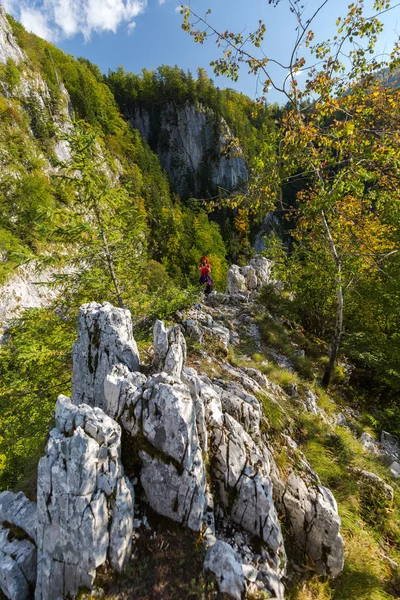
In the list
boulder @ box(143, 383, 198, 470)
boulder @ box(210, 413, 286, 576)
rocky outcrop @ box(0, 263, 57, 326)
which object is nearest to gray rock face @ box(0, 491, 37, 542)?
boulder @ box(143, 383, 198, 470)

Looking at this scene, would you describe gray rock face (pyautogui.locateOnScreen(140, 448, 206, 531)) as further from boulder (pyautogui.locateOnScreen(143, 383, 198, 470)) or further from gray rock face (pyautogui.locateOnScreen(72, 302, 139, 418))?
gray rock face (pyautogui.locateOnScreen(72, 302, 139, 418))

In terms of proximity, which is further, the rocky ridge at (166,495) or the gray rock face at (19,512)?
the gray rock face at (19,512)

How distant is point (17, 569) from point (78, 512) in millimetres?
1147

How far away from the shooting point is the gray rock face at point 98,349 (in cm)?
551

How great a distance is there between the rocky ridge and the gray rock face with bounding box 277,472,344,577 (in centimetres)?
1

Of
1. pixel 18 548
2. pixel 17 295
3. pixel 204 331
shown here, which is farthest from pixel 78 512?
pixel 17 295

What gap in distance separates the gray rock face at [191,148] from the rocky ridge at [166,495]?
8581cm

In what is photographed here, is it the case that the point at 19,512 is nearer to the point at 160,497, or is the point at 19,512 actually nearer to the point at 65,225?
the point at 160,497

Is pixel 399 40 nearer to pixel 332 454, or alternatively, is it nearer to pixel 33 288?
pixel 332 454

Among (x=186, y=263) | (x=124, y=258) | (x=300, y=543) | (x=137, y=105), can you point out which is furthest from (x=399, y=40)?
(x=137, y=105)

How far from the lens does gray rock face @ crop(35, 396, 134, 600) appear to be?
9.99 feet

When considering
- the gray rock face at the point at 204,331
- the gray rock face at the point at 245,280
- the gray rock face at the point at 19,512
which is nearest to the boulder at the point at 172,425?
the gray rock face at the point at 19,512

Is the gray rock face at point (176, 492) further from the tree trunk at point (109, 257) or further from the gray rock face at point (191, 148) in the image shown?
the gray rock face at point (191, 148)

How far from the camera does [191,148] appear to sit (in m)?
87.6
